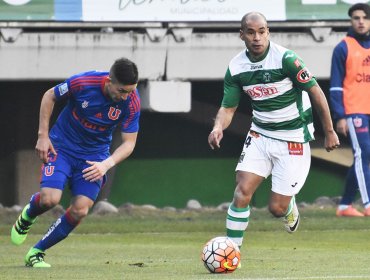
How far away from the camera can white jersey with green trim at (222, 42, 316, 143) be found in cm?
1176

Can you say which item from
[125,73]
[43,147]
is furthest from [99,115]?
[125,73]

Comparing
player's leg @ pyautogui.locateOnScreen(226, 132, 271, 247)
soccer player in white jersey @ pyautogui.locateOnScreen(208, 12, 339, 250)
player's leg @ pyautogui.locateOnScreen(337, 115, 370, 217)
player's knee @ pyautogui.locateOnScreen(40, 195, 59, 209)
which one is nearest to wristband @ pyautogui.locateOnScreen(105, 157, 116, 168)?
player's knee @ pyautogui.locateOnScreen(40, 195, 59, 209)

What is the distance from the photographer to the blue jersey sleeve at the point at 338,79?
55.2 ft

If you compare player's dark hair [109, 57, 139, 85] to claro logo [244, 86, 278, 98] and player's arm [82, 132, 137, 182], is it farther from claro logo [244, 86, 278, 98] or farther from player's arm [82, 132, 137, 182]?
claro logo [244, 86, 278, 98]

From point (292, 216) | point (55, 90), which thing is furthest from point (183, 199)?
point (55, 90)

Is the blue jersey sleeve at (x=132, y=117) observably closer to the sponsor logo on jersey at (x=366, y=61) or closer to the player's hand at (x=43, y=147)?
the player's hand at (x=43, y=147)

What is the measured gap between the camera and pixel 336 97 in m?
16.9

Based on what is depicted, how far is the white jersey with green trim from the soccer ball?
5.62 ft

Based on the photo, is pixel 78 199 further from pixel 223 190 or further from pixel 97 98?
pixel 223 190

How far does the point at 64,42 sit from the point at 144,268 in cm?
841

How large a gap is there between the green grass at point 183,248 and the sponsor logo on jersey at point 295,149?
40.0 inches

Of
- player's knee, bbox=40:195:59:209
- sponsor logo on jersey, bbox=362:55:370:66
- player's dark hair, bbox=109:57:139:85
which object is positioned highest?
player's dark hair, bbox=109:57:139:85

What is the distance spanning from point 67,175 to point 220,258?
1857 millimetres

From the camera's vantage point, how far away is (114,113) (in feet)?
38.4
